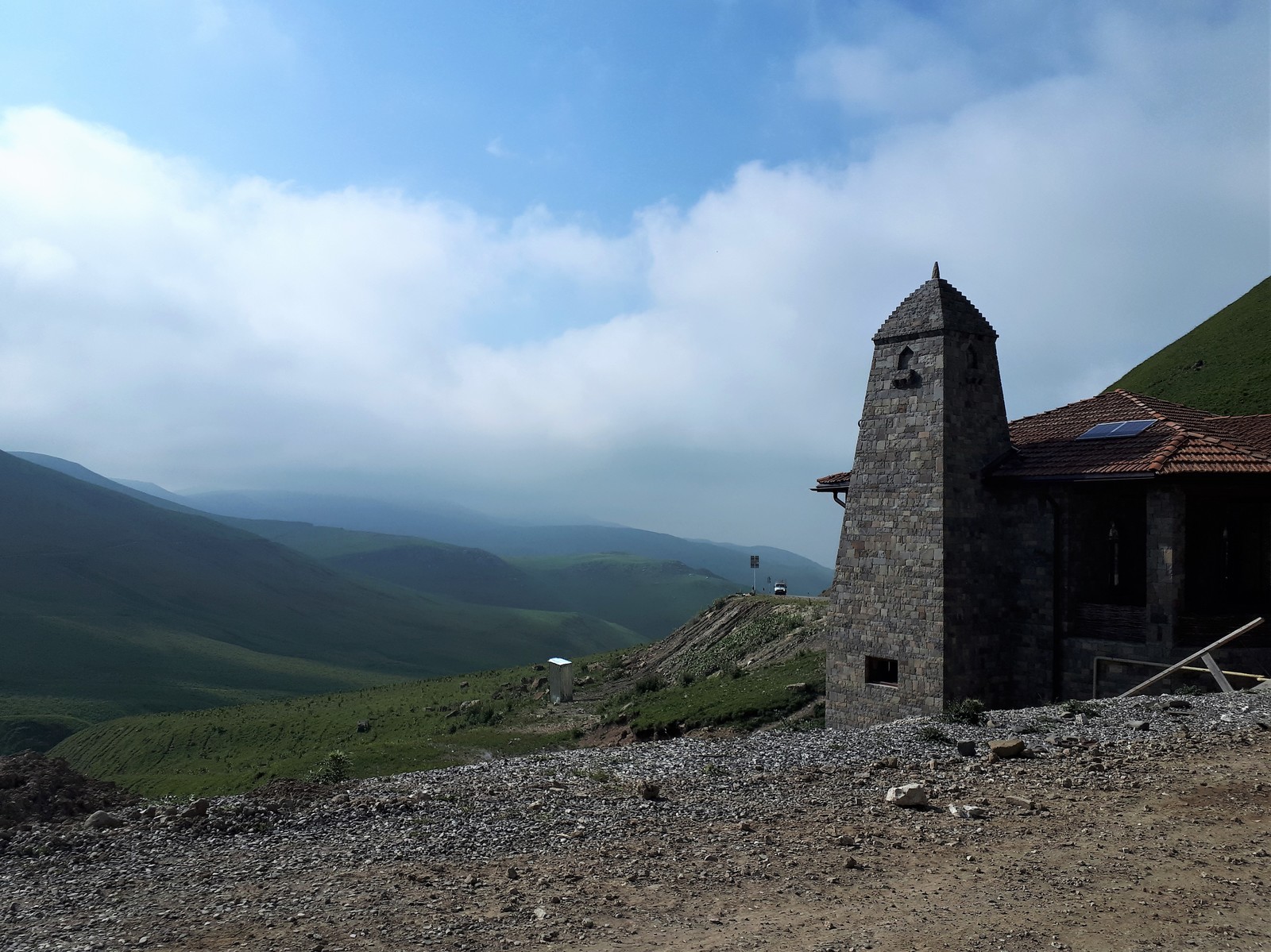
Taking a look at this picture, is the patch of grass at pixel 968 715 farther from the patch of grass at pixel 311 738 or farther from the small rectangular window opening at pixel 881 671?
the patch of grass at pixel 311 738

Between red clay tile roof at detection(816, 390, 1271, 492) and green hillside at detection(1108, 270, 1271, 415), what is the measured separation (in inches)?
763

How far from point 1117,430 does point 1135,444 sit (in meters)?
1.57

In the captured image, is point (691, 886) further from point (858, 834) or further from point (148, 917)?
point (148, 917)

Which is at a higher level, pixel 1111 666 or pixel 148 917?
pixel 1111 666

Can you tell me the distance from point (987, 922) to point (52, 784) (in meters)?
14.7

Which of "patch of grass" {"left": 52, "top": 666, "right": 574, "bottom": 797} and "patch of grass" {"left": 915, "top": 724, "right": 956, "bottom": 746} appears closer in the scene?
"patch of grass" {"left": 915, "top": 724, "right": 956, "bottom": 746}

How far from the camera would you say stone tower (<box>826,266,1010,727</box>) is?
23.9m

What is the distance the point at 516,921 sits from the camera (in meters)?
9.26

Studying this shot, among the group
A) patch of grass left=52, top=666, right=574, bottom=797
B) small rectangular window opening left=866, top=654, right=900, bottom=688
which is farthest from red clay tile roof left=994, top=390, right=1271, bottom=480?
patch of grass left=52, top=666, right=574, bottom=797

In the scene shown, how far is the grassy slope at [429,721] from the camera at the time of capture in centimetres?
3103

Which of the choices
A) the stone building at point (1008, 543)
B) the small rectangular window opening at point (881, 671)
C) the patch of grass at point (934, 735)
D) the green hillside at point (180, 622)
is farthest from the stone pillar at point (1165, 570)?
the green hillside at point (180, 622)

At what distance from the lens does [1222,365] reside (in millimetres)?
51375

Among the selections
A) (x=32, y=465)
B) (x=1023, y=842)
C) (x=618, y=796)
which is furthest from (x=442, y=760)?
(x=32, y=465)

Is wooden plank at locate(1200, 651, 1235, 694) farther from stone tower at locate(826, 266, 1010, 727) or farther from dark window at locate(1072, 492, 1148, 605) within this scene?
stone tower at locate(826, 266, 1010, 727)
